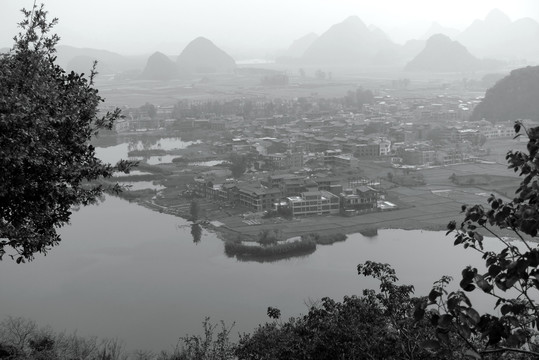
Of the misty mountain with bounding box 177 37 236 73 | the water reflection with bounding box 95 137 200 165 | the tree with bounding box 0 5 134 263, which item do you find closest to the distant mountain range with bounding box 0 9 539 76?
the misty mountain with bounding box 177 37 236 73

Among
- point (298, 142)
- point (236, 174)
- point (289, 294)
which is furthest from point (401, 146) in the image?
point (289, 294)

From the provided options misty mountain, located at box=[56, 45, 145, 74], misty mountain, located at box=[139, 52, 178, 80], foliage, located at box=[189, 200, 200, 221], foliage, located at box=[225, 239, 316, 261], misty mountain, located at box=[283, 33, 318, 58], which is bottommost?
foliage, located at box=[225, 239, 316, 261]

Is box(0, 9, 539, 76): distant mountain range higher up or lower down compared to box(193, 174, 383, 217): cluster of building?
higher up

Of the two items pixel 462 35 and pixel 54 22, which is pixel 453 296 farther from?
pixel 462 35

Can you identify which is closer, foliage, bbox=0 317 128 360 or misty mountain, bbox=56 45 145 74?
foliage, bbox=0 317 128 360

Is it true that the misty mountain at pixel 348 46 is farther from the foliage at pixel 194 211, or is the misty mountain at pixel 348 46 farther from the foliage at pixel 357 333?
the foliage at pixel 357 333

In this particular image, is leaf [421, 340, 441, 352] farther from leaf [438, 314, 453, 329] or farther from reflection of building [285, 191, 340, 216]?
reflection of building [285, 191, 340, 216]
